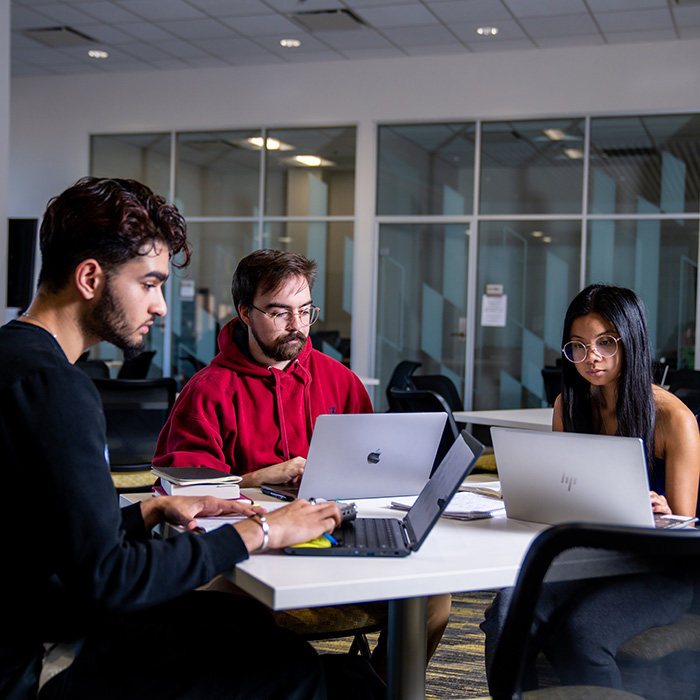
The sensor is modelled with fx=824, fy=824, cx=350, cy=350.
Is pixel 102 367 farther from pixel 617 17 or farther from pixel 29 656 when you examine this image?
pixel 617 17

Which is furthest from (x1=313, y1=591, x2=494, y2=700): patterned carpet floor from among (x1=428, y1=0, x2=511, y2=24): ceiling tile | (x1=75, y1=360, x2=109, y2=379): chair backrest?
(x1=428, y1=0, x2=511, y2=24): ceiling tile

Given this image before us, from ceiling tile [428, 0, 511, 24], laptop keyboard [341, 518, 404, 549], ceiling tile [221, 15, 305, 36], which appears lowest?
laptop keyboard [341, 518, 404, 549]

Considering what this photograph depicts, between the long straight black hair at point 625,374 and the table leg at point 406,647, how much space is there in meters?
0.75

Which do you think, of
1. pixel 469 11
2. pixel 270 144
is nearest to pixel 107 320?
pixel 469 11

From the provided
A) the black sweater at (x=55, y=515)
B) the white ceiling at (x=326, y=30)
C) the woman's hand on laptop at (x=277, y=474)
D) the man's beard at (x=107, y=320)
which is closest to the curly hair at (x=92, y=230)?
the man's beard at (x=107, y=320)

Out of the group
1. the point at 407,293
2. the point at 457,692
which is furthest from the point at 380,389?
the point at 457,692

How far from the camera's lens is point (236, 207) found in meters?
8.62

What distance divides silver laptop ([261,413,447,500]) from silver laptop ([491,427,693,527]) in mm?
228

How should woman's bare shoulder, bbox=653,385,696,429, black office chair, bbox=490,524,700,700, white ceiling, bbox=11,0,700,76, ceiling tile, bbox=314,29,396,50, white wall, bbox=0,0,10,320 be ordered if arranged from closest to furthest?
black office chair, bbox=490,524,700,700 < woman's bare shoulder, bbox=653,385,696,429 < white wall, bbox=0,0,10,320 < white ceiling, bbox=11,0,700,76 < ceiling tile, bbox=314,29,396,50

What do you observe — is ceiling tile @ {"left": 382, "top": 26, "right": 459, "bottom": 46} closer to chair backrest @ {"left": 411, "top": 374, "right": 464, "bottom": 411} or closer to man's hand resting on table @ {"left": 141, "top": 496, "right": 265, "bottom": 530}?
chair backrest @ {"left": 411, "top": 374, "right": 464, "bottom": 411}

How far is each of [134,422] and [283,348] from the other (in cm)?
194

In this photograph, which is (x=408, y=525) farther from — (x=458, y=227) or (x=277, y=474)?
(x=458, y=227)

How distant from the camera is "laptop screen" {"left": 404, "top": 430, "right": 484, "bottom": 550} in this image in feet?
4.94

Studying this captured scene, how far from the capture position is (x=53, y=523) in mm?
1228
